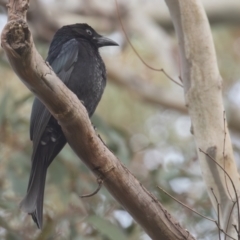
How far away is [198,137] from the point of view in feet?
11.0

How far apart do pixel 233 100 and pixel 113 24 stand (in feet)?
6.02

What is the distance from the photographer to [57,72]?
11.6 feet

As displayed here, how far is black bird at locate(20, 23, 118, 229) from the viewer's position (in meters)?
3.21

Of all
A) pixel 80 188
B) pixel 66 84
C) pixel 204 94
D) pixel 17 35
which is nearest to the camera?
pixel 17 35

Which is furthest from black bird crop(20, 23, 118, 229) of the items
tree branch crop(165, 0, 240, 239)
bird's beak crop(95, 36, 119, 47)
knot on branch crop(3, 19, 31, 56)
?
knot on branch crop(3, 19, 31, 56)

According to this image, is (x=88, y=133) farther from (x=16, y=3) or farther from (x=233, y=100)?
(x=233, y=100)

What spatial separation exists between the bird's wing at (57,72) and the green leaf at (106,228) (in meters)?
0.72

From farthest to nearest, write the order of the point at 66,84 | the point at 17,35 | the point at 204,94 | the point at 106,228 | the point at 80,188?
the point at 80,188 → the point at 106,228 → the point at 66,84 → the point at 204,94 → the point at 17,35

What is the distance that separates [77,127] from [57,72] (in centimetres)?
99

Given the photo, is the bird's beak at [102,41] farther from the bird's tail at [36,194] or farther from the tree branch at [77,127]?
the tree branch at [77,127]

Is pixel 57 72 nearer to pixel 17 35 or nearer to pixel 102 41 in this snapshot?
pixel 102 41

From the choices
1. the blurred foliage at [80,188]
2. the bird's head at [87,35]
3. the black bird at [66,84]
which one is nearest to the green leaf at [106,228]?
the blurred foliage at [80,188]

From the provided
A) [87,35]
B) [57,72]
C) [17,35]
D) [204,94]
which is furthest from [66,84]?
[17,35]

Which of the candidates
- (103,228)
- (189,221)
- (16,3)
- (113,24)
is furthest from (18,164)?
(113,24)
